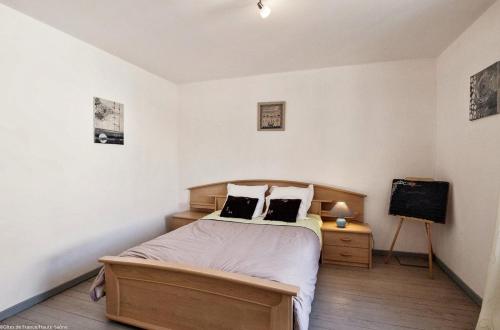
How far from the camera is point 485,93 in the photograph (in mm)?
2141

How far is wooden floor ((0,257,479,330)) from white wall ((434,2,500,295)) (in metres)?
0.31

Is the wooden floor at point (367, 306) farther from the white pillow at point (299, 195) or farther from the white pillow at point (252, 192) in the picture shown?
the white pillow at point (252, 192)

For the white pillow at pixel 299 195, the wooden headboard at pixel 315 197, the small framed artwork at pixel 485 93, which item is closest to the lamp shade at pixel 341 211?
the wooden headboard at pixel 315 197

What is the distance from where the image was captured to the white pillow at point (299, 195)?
3147 mm

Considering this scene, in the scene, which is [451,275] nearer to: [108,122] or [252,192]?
[252,192]

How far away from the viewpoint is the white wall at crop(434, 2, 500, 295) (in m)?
2.06

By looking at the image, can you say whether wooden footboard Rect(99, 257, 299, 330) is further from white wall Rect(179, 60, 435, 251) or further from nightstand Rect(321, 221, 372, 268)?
white wall Rect(179, 60, 435, 251)

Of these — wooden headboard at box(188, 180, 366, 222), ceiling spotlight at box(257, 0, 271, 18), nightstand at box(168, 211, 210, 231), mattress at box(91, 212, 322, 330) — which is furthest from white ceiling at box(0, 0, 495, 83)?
nightstand at box(168, 211, 210, 231)

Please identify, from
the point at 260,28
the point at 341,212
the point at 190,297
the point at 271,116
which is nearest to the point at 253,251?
the point at 190,297

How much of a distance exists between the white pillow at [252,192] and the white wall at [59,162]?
1.24 meters

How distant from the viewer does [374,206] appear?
130 inches

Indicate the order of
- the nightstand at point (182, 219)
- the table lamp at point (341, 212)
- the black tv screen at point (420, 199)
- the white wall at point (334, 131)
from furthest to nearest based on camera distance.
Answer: the nightstand at point (182, 219), the white wall at point (334, 131), the table lamp at point (341, 212), the black tv screen at point (420, 199)

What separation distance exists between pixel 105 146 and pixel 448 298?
374 cm

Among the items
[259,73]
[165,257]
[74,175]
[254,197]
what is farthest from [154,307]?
[259,73]
